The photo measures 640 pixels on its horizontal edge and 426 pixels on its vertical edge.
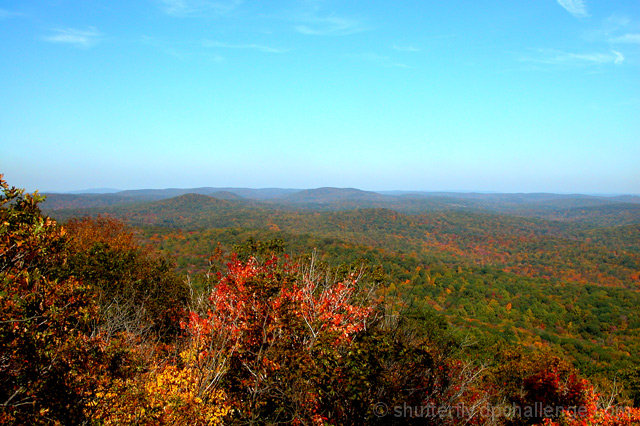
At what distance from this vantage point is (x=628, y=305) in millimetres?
55375

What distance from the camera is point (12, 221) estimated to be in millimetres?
6676

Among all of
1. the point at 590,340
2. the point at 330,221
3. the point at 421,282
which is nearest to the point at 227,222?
the point at 330,221

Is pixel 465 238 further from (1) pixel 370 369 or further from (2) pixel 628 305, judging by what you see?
(1) pixel 370 369

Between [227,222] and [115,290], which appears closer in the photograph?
[115,290]

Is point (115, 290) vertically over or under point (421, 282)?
over

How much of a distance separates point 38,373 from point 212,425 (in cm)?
371

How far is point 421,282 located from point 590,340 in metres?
→ 25.4

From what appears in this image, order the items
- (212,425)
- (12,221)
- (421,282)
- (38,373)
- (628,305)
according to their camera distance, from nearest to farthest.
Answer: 1. (38,373)
2. (12,221)
3. (212,425)
4. (628,305)
5. (421,282)

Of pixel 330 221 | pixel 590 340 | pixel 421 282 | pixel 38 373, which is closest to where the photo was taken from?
pixel 38 373

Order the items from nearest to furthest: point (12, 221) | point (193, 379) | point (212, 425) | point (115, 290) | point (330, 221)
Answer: point (12, 221), point (212, 425), point (193, 379), point (115, 290), point (330, 221)

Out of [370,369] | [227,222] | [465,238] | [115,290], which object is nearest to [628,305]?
[370,369]

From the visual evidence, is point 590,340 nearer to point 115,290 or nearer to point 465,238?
point 115,290

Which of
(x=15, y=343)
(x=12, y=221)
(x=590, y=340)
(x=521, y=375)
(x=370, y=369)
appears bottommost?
(x=590, y=340)

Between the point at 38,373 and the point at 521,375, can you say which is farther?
the point at 521,375
